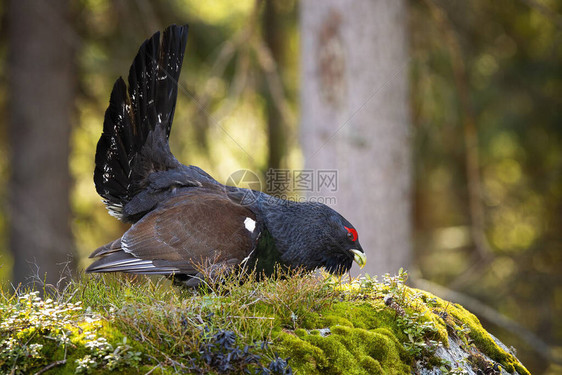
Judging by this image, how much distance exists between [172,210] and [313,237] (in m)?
1.19

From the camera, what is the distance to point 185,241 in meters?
4.15

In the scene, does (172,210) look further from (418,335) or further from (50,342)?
(418,335)

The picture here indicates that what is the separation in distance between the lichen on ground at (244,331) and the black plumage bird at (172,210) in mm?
595

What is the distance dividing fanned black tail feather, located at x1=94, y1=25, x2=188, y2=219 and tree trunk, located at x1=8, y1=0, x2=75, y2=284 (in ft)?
20.1

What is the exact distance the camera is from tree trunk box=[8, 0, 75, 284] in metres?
10.2

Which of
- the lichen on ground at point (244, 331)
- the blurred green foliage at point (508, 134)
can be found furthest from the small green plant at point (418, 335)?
the blurred green foliage at point (508, 134)

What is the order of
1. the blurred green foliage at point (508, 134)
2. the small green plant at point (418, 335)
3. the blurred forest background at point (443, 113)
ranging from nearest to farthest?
the small green plant at point (418, 335) → the blurred green foliage at point (508, 134) → the blurred forest background at point (443, 113)

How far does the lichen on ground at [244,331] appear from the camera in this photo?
2.58 metres

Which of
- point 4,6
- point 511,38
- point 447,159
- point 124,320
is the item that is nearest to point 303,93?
point 124,320

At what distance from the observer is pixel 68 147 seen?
1045 centimetres

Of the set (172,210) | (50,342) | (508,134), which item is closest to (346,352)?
(50,342)

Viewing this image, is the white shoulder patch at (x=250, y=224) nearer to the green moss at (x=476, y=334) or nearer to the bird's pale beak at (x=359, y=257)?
the bird's pale beak at (x=359, y=257)

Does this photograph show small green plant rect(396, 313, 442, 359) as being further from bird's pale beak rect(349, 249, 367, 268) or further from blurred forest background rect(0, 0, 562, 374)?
blurred forest background rect(0, 0, 562, 374)


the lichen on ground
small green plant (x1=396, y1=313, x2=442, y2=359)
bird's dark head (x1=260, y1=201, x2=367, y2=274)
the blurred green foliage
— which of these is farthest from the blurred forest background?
small green plant (x1=396, y1=313, x2=442, y2=359)
